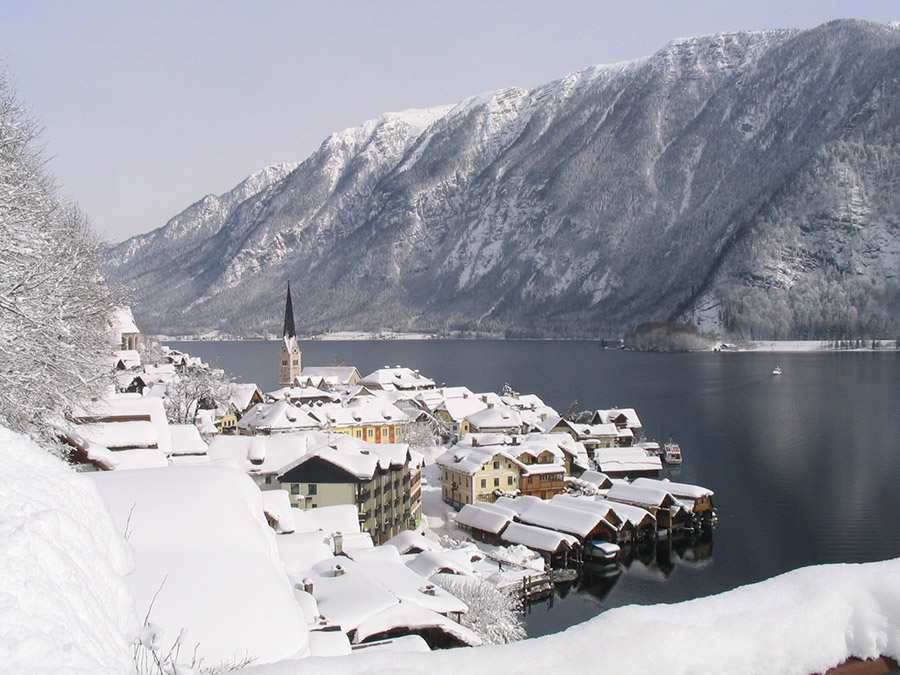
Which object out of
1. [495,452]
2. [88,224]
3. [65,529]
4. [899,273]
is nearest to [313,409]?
[495,452]

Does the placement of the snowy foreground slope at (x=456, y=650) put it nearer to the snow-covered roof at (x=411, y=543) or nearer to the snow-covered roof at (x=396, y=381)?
the snow-covered roof at (x=411, y=543)

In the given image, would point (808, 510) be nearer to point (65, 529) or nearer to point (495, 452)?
point (495, 452)

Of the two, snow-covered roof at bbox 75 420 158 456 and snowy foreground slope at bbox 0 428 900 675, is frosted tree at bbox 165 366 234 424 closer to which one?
snow-covered roof at bbox 75 420 158 456

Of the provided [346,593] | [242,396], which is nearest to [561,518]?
[346,593]

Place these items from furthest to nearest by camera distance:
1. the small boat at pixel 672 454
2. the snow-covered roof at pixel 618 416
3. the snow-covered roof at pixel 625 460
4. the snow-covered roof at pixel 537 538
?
the snow-covered roof at pixel 618 416 < the small boat at pixel 672 454 < the snow-covered roof at pixel 625 460 < the snow-covered roof at pixel 537 538

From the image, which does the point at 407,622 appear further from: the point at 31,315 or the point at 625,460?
the point at 625,460

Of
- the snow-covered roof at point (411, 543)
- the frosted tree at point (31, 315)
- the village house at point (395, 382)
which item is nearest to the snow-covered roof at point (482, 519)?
the snow-covered roof at point (411, 543)
